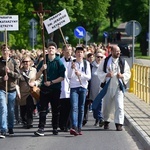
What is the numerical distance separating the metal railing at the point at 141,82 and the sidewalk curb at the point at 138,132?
432cm

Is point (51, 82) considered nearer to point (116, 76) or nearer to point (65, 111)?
point (65, 111)

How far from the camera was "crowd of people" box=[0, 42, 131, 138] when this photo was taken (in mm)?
13383

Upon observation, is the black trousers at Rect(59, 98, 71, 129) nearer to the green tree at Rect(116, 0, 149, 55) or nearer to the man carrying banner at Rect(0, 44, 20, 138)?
the man carrying banner at Rect(0, 44, 20, 138)

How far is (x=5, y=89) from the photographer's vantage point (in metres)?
13.4

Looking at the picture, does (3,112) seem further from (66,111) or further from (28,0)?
(28,0)

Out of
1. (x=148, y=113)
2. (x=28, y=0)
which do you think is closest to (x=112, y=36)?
(x=28, y=0)

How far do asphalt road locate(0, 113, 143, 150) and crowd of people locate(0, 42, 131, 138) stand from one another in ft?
0.81

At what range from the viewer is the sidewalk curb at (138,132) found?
1190cm

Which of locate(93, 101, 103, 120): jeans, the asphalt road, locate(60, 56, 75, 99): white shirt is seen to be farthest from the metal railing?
locate(60, 56, 75, 99): white shirt

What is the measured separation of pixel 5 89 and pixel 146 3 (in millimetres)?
68090

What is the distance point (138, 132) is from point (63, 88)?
203 centimetres

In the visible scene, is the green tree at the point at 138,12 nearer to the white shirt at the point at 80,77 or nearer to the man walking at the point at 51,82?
the white shirt at the point at 80,77

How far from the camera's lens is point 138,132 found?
43.6ft

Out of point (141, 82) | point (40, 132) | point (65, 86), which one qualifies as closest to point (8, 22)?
point (65, 86)
